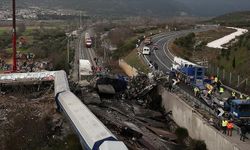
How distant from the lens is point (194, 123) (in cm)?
3162

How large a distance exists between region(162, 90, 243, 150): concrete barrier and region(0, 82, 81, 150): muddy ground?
26.9 feet

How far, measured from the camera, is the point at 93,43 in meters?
106

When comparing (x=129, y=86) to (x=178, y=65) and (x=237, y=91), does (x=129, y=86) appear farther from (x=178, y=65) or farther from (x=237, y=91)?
(x=237, y=91)

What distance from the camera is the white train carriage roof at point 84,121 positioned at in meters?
24.0

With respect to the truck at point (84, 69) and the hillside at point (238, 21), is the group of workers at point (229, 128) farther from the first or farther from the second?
the hillside at point (238, 21)

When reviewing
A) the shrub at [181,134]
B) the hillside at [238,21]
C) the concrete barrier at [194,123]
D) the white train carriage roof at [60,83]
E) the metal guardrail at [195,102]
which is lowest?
the shrub at [181,134]

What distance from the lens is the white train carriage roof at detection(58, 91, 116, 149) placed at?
24.0 m

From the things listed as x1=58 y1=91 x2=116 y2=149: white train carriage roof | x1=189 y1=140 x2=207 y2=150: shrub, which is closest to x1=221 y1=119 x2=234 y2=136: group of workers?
x1=189 y1=140 x2=207 y2=150: shrub

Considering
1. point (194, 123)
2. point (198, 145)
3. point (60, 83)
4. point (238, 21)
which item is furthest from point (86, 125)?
point (238, 21)

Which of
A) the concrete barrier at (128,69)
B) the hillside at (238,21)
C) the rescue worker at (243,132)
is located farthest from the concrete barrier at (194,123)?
the hillside at (238,21)

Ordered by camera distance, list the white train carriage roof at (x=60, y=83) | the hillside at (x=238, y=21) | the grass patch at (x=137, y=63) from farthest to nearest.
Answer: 1. the hillside at (x=238, y=21)
2. the grass patch at (x=137, y=63)
3. the white train carriage roof at (x=60, y=83)

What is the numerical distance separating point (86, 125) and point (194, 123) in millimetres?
8665

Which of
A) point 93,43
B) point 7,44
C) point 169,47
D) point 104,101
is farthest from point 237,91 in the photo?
point 7,44

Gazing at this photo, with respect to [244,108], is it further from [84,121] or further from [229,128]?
[84,121]
